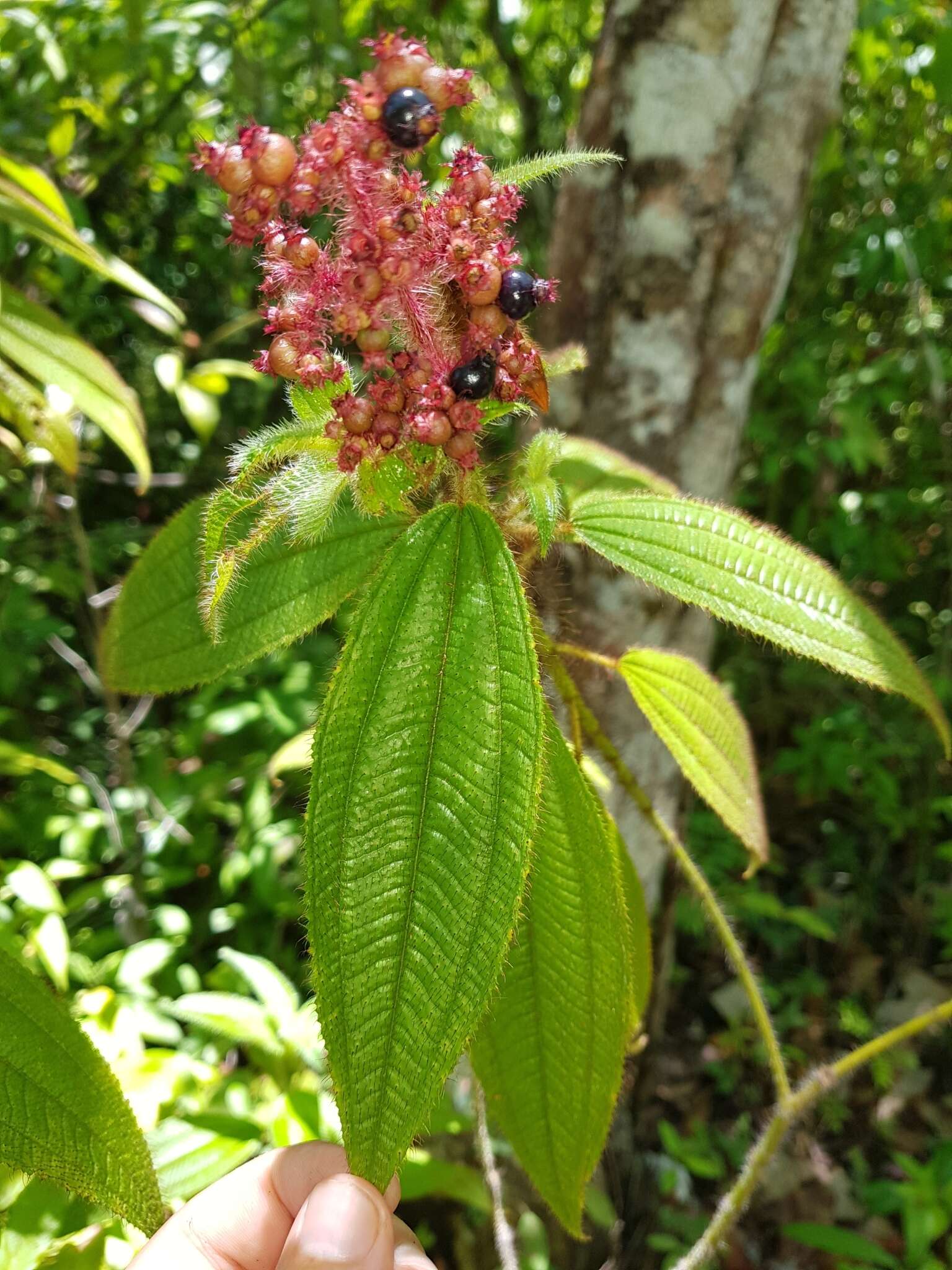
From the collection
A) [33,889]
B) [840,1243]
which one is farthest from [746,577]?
[840,1243]

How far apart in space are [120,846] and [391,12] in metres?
2.40

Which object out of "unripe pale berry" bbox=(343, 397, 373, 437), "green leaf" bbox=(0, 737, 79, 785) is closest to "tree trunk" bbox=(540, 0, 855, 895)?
"unripe pale berry" bbox=(343, 397, 373, 437)

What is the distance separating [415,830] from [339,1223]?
0.97 ft

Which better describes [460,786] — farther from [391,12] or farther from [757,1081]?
[391,12]

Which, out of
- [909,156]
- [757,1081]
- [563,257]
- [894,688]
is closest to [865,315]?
[909,156]

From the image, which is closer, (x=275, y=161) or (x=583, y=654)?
(x=275, y=161)

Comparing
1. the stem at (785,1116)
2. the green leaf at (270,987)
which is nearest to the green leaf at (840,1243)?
the stem at (785,1116)

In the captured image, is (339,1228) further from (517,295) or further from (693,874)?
(517,295)

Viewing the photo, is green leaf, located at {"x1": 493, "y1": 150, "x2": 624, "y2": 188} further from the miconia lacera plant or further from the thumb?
the thumb

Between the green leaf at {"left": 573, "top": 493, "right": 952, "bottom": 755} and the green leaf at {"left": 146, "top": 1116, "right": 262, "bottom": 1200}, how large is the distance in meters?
0.78

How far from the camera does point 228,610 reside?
2.19 feet

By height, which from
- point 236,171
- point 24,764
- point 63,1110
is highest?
point 236,171

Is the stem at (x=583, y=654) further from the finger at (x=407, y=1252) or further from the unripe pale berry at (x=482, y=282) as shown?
the finger at (x=407, y=1252)

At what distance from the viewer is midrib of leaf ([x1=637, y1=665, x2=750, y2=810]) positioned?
A: 2.41 ft
